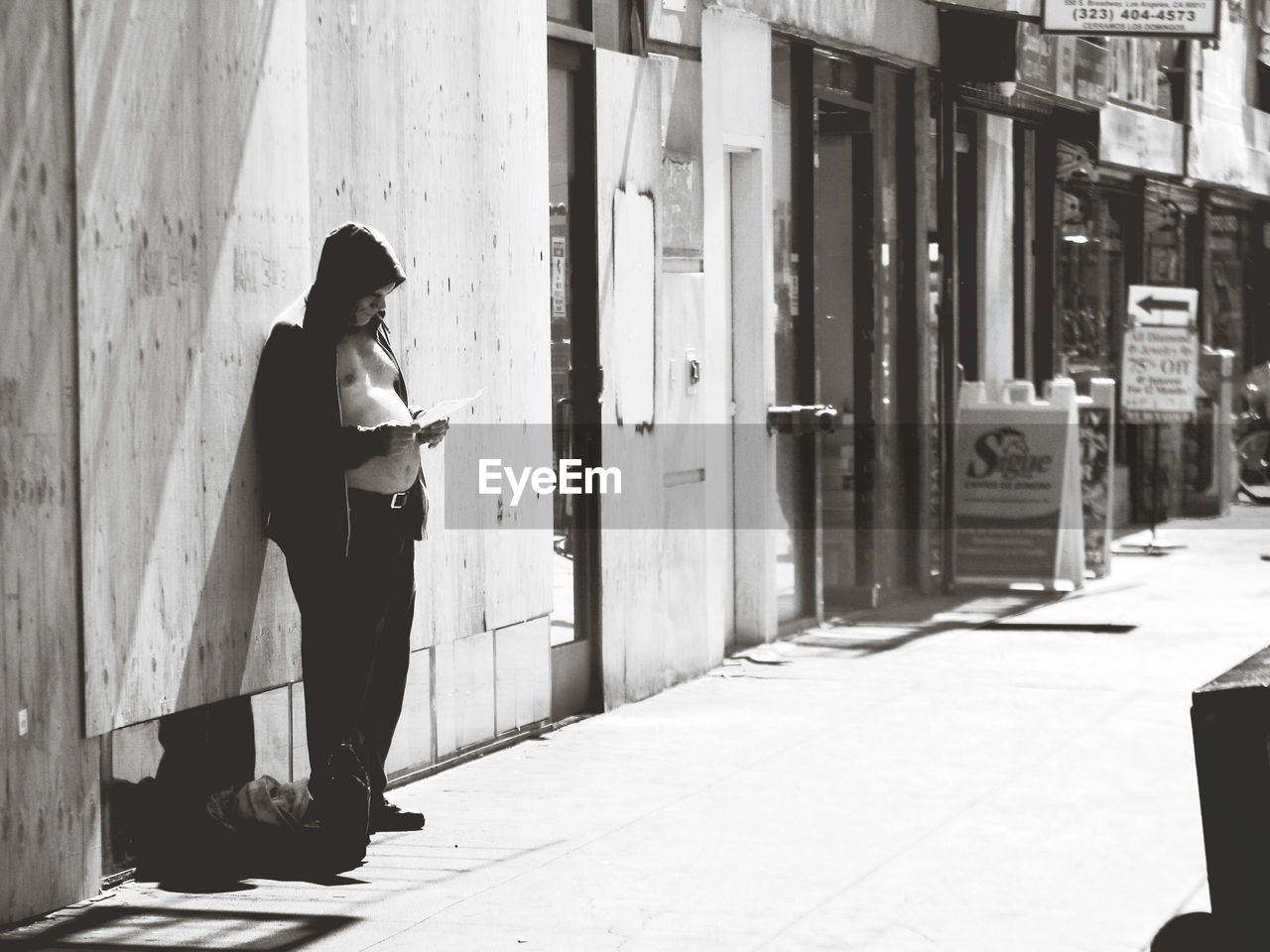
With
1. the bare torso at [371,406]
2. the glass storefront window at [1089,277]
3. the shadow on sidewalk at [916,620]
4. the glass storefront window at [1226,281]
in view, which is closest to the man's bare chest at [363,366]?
the bare torso at [371,406]

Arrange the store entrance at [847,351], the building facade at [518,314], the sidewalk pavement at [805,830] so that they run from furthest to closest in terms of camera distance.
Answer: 1. the store entrance at [847,351]
2. the building facade at [518,314]
3. the sidewalk pavement at [805,830]

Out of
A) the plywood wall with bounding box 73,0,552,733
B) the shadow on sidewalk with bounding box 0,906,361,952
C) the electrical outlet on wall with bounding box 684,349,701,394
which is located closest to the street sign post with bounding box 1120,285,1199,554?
the electrical outlet on wall with bounding box 684,349,701,394

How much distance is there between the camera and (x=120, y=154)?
20.7ft

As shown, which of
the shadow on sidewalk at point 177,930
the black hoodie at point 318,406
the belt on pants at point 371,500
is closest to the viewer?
the shadow on sidewalk at point 177,930

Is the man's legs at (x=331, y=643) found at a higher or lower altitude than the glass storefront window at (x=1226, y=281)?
lower

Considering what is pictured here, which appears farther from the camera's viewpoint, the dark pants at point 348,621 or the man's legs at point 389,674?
the man's legs at point 389,674

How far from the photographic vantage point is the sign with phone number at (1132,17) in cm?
1457

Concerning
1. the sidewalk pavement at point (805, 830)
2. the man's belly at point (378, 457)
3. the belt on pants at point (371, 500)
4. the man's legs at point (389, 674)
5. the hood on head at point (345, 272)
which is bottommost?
the sidewalk pavement at point (805, 830)

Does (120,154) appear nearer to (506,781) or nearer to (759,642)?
(506,781)

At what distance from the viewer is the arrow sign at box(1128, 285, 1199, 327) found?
1733cm

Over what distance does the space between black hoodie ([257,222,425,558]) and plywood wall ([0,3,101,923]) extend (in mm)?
863

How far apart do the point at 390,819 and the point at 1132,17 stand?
9807 mm

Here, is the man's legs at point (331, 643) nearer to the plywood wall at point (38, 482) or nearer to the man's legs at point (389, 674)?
the man's legs at point (389, 674)

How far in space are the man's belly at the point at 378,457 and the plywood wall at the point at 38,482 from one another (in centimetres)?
110
